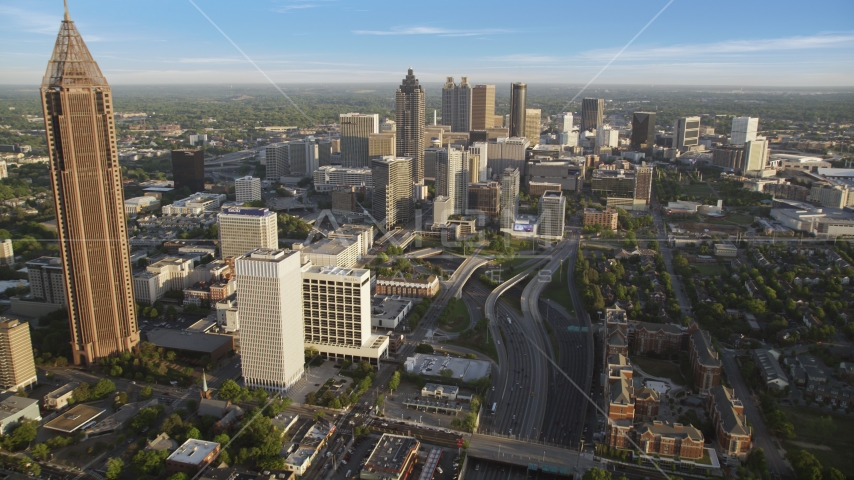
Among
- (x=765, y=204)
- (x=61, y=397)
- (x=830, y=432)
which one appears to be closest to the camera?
(x=830, y=432)

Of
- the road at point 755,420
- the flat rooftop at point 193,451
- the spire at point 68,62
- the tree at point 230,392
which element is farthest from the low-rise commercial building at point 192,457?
the road at point 755,420

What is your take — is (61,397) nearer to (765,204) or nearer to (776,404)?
(776,404)

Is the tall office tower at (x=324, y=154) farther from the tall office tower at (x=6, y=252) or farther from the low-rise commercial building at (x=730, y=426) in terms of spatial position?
the low-rise commercial building at (x=730, y=426)

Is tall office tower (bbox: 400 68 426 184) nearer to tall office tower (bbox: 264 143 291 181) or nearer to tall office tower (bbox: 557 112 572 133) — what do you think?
tall office tower (bbox: 264 143 291 181)

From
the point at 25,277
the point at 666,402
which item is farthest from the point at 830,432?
the point at 25,277

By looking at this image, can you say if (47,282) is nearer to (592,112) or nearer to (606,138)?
(606,138)

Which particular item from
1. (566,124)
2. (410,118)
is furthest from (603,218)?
(566,124)
